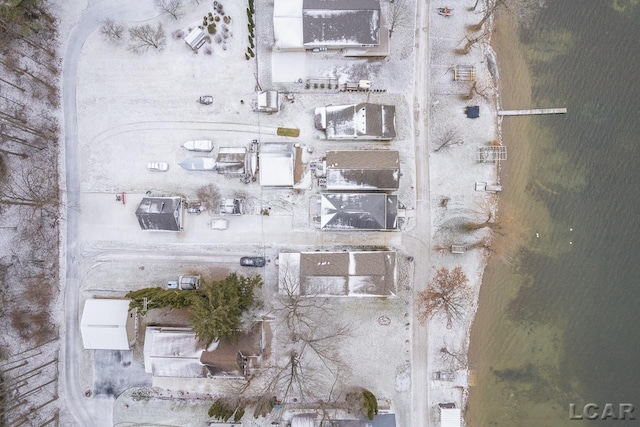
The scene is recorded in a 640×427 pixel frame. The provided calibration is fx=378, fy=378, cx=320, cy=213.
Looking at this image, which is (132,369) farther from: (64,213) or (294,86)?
(294,86)

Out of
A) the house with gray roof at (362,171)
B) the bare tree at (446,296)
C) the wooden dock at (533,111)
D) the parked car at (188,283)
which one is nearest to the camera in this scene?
the house with gray roof at (362,171)

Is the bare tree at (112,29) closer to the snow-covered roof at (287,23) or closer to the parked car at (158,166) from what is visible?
the parked car at (158,166)

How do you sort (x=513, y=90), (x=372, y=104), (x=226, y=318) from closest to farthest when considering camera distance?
1. (x=226, y=318)
2. (x=372, y=104)
3. (x=513, y=90)

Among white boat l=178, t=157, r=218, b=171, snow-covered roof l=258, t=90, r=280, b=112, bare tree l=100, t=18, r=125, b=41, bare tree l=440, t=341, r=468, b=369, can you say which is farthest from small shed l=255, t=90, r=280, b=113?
bare tree l=440, t=341, r=468, b=369

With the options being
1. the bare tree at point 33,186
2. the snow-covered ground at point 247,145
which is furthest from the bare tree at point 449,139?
the bare tree at point 33,186

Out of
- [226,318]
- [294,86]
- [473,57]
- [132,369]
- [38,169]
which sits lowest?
[132,369]

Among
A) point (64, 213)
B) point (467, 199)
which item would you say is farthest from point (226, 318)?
point (467, 199)
